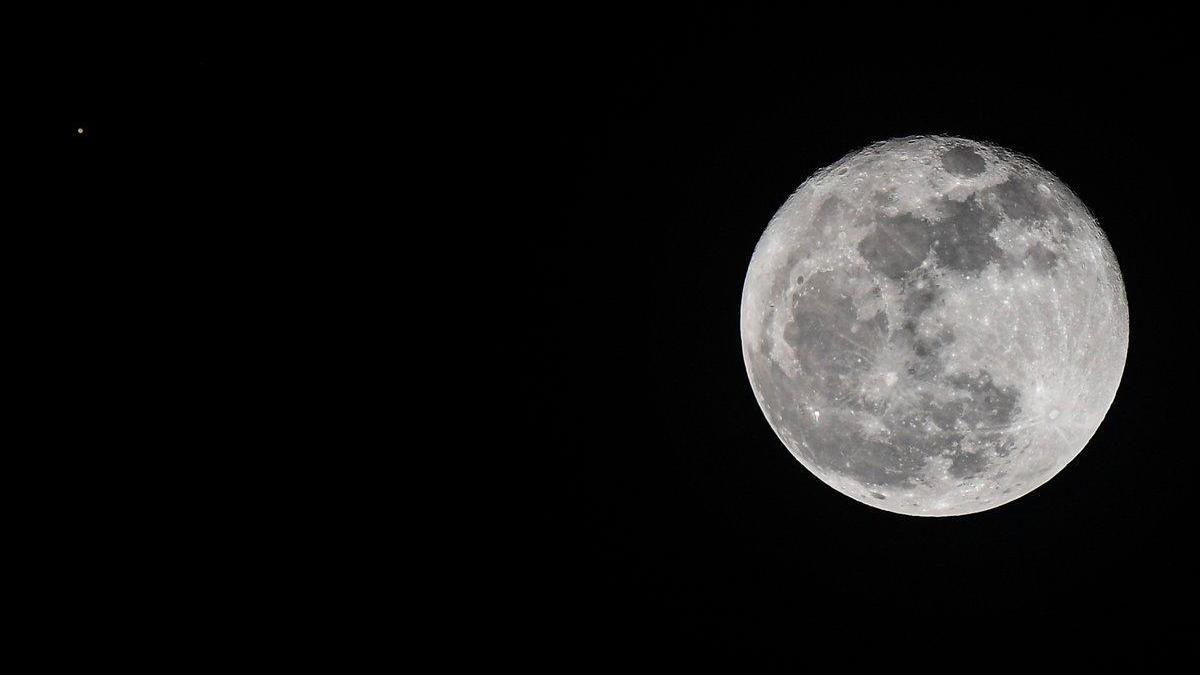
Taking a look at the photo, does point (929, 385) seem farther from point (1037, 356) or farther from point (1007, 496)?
point (1007, 496)

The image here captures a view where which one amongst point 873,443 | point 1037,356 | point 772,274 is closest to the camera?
point 1037,356

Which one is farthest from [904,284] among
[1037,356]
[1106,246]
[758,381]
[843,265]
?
[1106,246]

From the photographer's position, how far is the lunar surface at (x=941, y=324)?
12.1 feet

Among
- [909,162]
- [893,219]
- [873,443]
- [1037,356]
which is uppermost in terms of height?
[909,162]

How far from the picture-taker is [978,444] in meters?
3.89

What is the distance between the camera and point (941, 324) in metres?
3.69

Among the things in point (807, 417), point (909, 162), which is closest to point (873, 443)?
point (807, 417)

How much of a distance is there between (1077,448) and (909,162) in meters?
1.74

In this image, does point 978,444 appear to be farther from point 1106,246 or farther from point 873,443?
point 1106,246

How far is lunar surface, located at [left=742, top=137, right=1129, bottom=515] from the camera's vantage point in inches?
146

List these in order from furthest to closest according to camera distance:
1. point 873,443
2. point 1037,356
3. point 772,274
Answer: point 772,274 → point 873,443 → point 1037,356

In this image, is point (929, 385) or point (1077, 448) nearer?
point (929, 385)

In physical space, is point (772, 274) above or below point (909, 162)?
below

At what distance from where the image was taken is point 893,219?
12.6 feet
